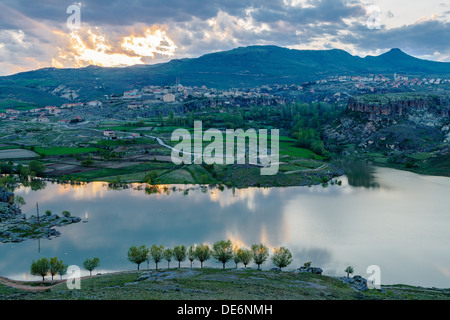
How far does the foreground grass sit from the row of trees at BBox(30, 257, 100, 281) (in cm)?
176

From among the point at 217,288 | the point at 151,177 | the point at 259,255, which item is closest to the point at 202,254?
the point at 259,255

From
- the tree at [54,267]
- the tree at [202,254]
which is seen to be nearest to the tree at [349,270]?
the tree at [202,254]

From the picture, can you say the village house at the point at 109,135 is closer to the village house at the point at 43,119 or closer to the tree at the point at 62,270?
the village house at the point at 43,119

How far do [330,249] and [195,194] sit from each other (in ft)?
67.9

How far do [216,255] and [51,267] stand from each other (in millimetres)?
10258

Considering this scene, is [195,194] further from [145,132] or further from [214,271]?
[145,132]

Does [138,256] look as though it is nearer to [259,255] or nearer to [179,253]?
[179,253]

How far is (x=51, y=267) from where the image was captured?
876 inches

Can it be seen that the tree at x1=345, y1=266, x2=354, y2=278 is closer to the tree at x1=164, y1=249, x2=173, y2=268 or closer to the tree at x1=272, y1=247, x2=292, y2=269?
the tree at x1=272, y1=247, x2=292, y2=269

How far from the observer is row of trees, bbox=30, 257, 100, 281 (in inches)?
865

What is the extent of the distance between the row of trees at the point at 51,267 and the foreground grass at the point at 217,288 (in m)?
1.76

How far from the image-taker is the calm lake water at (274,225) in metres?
24.7

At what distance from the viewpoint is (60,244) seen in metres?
28.0
